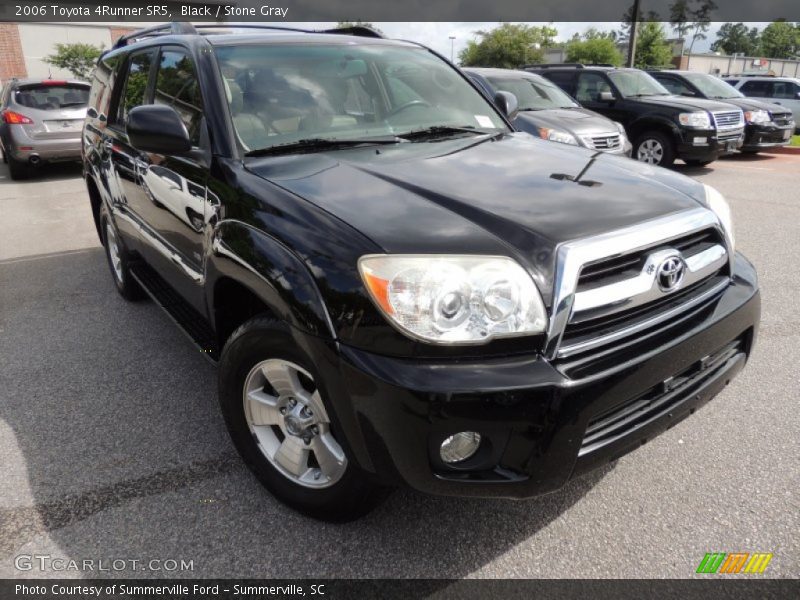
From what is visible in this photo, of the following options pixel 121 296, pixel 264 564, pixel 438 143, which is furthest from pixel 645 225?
pixel 121 296

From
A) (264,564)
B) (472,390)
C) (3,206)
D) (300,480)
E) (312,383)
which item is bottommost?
(3,206)

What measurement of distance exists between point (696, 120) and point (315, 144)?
9145mm

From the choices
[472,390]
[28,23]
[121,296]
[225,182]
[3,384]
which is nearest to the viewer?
[472,390]

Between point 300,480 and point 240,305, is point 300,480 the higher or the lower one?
the lower one

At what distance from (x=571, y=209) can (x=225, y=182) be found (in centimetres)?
133

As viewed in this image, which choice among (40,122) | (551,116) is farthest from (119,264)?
(40,122)

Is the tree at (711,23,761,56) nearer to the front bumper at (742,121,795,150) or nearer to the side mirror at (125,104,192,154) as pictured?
the front bumper at (742,121,795,150)

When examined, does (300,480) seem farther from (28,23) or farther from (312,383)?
(28,23)

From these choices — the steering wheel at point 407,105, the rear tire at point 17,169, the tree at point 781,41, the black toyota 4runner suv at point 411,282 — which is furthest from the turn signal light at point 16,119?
the tree at point 781,41

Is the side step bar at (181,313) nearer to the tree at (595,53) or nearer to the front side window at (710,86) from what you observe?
the front side window at (710,86)

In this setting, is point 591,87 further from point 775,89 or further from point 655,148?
point 775,89

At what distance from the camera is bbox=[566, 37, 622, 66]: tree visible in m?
50.0

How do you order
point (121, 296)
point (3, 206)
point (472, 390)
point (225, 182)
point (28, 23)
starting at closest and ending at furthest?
1. point (472, 390)
2. point (225, 182)
3. point (121, 296)
4. point (3, 206)
5. point (28, 23)

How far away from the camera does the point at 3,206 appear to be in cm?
862
